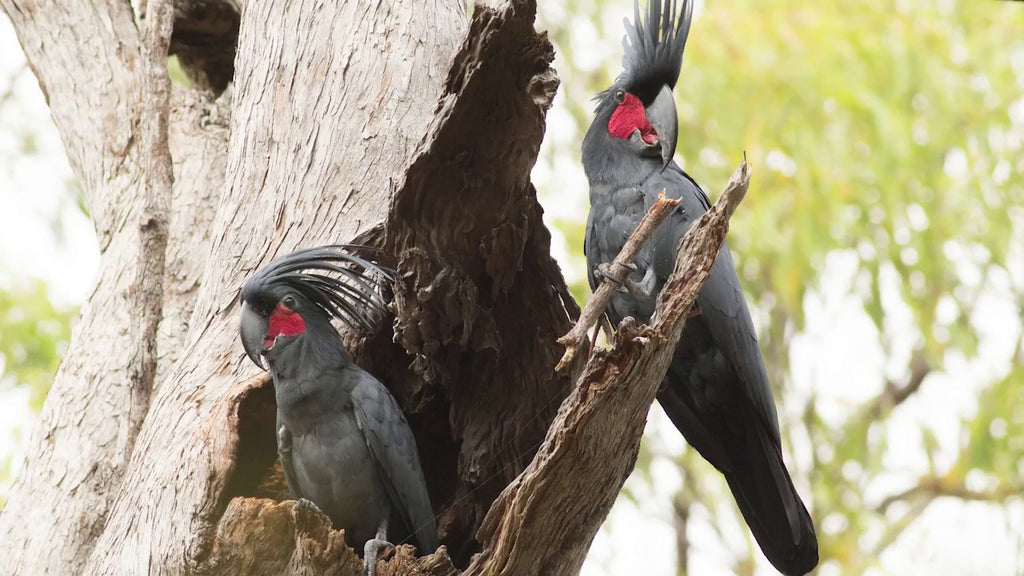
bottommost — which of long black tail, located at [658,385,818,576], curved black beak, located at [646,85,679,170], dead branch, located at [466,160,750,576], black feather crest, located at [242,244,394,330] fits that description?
dead branch, located at [466,160,750,576]

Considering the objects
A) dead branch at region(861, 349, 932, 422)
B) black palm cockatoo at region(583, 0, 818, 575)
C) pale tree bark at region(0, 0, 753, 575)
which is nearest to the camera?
pale tree bark at region(0, 0, 753, 575)

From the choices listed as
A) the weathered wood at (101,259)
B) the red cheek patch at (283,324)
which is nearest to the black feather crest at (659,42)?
the red cheek patch at (283,324)

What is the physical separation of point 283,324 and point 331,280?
21cm

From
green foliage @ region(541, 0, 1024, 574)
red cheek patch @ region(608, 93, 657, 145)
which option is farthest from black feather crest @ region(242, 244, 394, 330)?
green foliage @ region(541, 0, 1024, 574)

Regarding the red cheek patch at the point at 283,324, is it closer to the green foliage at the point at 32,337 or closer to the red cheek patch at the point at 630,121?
the red cheek patch at the point at 630,121

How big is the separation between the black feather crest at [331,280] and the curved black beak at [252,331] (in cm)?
6

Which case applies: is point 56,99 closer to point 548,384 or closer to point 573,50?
point 548,384

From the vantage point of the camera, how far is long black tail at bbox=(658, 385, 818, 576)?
3512mm

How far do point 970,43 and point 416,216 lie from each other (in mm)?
4728

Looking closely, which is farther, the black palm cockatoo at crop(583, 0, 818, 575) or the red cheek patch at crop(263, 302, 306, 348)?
the black palm cockatoo at crop(583, 0, 818, 575)

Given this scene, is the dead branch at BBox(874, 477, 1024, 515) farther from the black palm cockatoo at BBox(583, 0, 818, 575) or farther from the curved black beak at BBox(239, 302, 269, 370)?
the curved black beak at BBox(239, 302, 269, 370)

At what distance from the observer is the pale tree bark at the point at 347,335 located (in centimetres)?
271

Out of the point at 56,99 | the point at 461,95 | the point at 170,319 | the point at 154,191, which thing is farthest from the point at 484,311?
the point at 56,99

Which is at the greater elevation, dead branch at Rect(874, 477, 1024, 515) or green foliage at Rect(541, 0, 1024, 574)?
green foliage at Rect(541, 0, 1024, 574)
